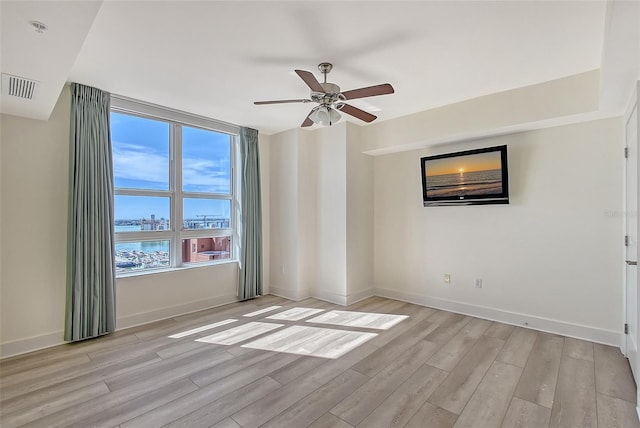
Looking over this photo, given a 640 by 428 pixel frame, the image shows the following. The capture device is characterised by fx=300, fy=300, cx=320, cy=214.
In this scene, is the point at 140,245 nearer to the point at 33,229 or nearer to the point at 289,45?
the point at 33,229

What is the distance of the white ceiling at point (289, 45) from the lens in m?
2.01

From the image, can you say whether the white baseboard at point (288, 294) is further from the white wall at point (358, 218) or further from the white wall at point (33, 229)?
the white wall at point (33, 229)

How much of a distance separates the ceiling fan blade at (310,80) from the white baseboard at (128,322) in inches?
132

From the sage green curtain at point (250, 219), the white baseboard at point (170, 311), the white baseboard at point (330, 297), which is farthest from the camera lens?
the sage green curtain at point (250, 219)

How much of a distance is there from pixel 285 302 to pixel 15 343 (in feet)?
9.80

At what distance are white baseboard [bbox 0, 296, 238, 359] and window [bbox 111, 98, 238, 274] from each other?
1.90ft

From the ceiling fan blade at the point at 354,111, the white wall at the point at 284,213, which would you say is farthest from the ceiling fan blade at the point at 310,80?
the white wall at the point at 284,213

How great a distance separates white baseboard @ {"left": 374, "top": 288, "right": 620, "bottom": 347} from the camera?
313 cm

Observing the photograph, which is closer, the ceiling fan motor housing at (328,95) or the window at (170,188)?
the ceiling fan motor housing at (328,95)

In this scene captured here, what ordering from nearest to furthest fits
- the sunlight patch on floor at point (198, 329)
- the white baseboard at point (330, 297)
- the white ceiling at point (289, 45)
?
the white ceiling at point (289, 45)
the sunlight patch on floor at point (198, 329)
the white baseboard at point (330, 297)

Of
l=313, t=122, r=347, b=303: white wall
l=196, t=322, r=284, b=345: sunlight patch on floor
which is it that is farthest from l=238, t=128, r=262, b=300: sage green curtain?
l=196, t=322, r=284, b=345: sunlight patch on floor

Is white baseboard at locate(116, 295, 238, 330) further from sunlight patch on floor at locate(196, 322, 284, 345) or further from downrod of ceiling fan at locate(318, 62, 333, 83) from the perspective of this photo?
downrod of ceiling fan at locate(318, 62, 333, 83)

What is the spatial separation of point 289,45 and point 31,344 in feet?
12.6

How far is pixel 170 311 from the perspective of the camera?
4.01m
